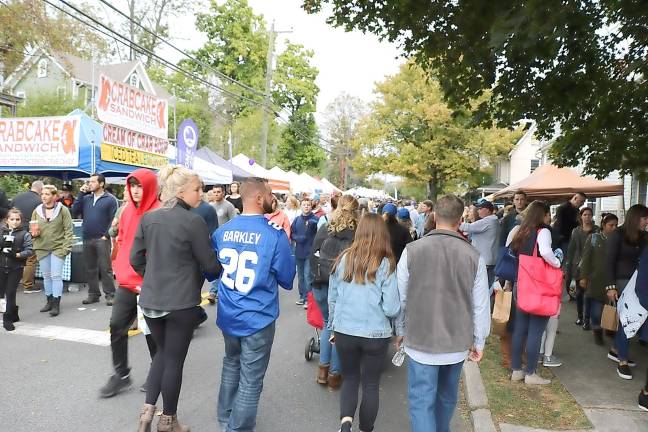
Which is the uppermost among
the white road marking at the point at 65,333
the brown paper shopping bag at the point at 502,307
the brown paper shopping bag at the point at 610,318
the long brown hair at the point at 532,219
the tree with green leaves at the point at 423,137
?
the tree with green leaves at the point at 423,137

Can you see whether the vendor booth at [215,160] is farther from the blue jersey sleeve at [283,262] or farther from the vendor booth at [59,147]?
the blue jersey sleeve at [283,262]

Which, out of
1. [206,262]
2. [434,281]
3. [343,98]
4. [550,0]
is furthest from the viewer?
[343,98]

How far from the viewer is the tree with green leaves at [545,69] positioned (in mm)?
5945

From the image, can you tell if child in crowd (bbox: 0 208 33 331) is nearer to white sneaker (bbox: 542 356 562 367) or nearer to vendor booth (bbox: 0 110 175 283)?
vendor booth (bbox: 0 110 175 283)

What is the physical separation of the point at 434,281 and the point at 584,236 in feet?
17.6

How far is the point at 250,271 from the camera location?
3.10 metres

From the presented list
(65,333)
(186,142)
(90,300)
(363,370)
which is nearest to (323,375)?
(363,370)

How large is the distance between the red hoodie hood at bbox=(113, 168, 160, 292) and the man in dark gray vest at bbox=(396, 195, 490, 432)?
2254 mm

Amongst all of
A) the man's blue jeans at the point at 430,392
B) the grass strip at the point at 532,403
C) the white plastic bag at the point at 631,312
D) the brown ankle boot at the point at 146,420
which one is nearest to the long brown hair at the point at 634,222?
the white plastic bag at the point at 631,312

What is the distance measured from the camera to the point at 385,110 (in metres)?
33.0

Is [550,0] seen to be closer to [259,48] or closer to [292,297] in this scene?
[292,297]

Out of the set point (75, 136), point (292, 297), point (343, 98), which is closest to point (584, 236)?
point (292, 297)

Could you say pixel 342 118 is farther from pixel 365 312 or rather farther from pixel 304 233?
pixel 365 312

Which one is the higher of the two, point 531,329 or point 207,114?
point 207,114
